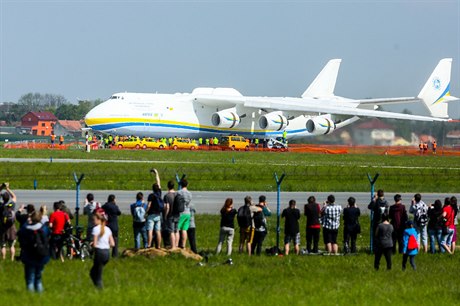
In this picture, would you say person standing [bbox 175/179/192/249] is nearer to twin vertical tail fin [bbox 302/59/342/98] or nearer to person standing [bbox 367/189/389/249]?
person standing [bbox 367/189/389/249]

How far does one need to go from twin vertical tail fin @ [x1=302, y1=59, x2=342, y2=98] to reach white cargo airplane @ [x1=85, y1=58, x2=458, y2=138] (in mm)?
7015

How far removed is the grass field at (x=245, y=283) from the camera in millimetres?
16337

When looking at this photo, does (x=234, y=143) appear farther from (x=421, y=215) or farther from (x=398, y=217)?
(x=398, y=217)

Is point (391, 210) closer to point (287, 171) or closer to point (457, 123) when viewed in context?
point (287, 171)

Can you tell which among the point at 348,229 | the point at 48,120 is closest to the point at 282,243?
the point at 348,229

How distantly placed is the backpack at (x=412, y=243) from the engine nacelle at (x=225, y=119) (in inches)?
2139

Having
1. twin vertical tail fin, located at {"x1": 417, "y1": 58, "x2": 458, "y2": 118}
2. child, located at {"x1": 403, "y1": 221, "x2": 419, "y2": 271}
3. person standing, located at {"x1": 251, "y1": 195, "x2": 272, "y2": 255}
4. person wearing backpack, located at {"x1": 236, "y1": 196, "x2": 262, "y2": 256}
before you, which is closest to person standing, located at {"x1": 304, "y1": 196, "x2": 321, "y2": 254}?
person standing, located at {"x1": 251, "y1": 195, "x2": 272, "y2": 255}

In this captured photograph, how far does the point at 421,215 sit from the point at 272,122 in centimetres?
5227

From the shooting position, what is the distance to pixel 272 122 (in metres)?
75.8

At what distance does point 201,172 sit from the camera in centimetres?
4216

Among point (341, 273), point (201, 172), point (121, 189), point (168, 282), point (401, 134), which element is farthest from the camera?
point (401, 134)

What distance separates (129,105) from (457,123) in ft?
68.8

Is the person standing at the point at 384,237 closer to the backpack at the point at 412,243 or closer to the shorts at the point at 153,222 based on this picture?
the backpack at the point at 412,243

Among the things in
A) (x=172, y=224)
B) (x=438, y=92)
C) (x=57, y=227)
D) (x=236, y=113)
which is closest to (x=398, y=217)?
(x=172, y=224)
